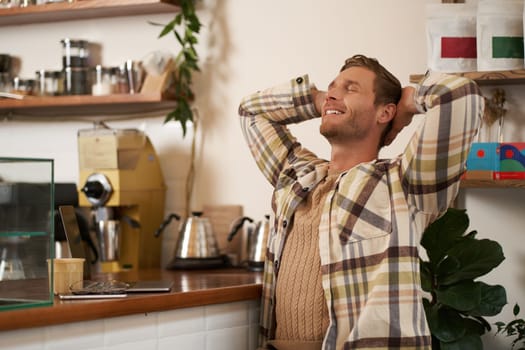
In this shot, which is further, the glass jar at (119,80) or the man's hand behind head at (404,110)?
the glass jar at (119,80)

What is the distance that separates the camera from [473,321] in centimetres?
310

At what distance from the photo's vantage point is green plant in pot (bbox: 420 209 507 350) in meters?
3.00

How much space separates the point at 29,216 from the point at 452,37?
160 cm

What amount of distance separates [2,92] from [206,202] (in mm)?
1079

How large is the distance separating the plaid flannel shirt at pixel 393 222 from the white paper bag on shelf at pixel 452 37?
0.72m

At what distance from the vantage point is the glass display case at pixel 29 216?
2299 millimetres

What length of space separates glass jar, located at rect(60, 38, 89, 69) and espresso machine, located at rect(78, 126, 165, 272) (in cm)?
32

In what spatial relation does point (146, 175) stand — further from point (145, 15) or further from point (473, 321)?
point (473, 321)

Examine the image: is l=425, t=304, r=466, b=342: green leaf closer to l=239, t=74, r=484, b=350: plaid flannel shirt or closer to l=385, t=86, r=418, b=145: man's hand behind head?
l=239, t=74, r=484, b=350: plaid flannel shirt

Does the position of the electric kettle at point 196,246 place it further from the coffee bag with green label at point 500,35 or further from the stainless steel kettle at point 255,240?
the coffee bag with green label at point 500,35

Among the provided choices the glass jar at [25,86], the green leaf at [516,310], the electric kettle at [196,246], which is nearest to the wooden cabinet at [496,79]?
the green leaf at [516,310]

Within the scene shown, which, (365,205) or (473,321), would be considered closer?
(365,205)

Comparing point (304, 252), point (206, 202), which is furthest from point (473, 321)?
point (206, 202)

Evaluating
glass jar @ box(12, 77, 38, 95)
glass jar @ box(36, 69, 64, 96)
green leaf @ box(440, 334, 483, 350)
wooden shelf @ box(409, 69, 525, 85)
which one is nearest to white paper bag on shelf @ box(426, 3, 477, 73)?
wooden shelf @ box(409, 69, 525, 85)
